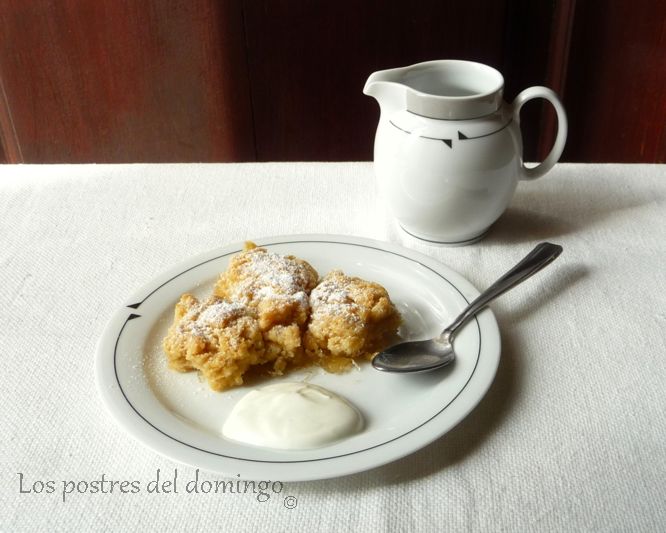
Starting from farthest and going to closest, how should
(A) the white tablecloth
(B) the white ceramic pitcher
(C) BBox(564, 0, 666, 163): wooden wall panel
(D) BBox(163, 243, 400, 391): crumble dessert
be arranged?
1. (C) BBox(564, 0, 666, 163): wooden wall panel
2. (B) the white ceramic pitcher
3. (D) BBox(163, 243, 400, 391): crumble dessert
4. (A) the white tablecloth

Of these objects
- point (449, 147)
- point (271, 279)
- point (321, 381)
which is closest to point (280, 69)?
point (449, 147)

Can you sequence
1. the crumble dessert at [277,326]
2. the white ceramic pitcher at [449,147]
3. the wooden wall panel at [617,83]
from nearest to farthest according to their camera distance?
the crumble dessert at [277,326] < the white ceramic pitcher at [449,147] < the wooden wall panel at [617,83]

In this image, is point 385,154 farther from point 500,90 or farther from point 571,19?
point 571,19

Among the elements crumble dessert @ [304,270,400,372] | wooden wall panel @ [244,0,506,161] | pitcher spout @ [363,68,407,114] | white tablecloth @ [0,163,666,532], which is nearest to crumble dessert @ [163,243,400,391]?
crumble dessert @ [304,270,400,372]

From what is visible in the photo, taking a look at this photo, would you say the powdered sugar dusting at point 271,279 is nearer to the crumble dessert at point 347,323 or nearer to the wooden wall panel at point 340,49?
the crumble dessert at point 347,323

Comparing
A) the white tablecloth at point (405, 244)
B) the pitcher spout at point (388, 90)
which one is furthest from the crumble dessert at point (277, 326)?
the pitcher spout at point (388, 90)

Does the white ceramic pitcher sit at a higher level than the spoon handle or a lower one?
higher

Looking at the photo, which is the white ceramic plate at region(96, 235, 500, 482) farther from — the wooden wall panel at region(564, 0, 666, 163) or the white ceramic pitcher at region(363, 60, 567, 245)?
the wooden wall panel at region(564, 0, 666, 163)

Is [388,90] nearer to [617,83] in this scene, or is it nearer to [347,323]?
[347,323]
